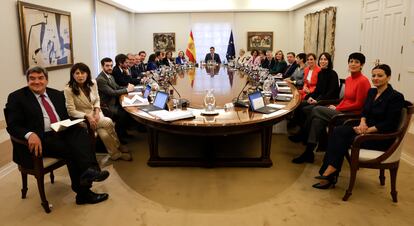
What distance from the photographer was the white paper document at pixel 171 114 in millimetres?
2807

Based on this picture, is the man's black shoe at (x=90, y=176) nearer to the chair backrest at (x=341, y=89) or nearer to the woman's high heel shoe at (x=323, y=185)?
the woman's high heel shoe at (x=323, y=185)

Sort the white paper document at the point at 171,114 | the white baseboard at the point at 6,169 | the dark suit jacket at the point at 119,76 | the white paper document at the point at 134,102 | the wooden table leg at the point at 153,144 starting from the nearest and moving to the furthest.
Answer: the white paper document at the point at 171,114 → the white baseboard at the point at 6,169 → the wooden table leg at the point at 153,144 → the white paper document at the point at 134,102 → the dark suit jacket at the point at 119,76

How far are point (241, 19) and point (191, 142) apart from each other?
937cm

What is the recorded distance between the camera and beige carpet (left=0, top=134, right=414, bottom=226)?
2246mm

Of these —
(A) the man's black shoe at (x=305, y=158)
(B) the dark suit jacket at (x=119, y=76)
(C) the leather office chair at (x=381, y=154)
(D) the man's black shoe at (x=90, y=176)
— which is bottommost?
(A) the man's black shoe at (x=305, y=158)

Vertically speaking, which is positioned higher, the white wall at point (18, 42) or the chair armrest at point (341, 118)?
the white wall at point (18, 42)

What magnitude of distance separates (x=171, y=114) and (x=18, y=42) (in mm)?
3399

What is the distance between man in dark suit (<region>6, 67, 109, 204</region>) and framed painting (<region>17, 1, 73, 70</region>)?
3076 mm

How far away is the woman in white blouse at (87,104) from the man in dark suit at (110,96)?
522 mm

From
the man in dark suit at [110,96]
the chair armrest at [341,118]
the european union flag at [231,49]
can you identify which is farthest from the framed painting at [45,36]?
the european union flag at [231,49]

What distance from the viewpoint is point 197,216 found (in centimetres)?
229

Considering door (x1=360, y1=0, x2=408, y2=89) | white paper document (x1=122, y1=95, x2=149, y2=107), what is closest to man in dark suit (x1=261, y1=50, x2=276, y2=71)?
door (x1=360, y1=0, x2=408, y2=89)

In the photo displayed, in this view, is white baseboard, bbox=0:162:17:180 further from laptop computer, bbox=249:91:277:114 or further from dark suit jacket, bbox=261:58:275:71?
dark suit jacket, bbox=261:58:275:71

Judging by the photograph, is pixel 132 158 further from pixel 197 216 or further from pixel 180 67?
pixel 180 67
